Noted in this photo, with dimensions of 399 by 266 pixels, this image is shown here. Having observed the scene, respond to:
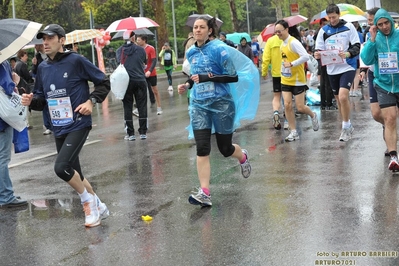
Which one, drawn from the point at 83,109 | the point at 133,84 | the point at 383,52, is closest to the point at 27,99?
the point at 83,109

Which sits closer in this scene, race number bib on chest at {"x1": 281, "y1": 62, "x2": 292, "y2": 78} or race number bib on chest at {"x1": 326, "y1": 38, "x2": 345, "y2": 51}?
race number bib on chest at {"x1": 326, "y1": 38, "x2": 345, "y2": 51}

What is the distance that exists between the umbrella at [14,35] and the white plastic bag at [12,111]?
0.49 metres

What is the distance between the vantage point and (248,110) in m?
7.93

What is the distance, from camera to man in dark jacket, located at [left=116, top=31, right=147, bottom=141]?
12.6 meters

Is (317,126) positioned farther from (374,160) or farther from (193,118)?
(193,118)

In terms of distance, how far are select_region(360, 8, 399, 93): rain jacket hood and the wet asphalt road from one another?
103 centimetres

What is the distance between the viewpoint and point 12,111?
7484 mm

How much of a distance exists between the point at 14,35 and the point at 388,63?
4.20 metres

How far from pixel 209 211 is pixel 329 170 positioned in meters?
2.24

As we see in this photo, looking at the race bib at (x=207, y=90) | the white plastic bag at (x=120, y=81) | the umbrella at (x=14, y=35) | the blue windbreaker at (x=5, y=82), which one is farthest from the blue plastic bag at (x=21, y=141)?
the white plastic bag at (x=120, y=81)

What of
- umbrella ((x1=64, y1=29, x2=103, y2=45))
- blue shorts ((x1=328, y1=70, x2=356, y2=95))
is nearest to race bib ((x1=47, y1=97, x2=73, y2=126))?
blue shorts ((x1=328, y1=70, x2=356, y2=95))

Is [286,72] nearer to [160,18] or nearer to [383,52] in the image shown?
[383,52]

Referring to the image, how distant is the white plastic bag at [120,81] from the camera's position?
12.4m

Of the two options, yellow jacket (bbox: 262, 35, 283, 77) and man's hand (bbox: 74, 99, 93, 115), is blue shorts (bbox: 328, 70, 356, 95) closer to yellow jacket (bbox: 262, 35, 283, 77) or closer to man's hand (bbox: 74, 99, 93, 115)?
yellow jacket (bbox: 262, 35, 283, 77)
